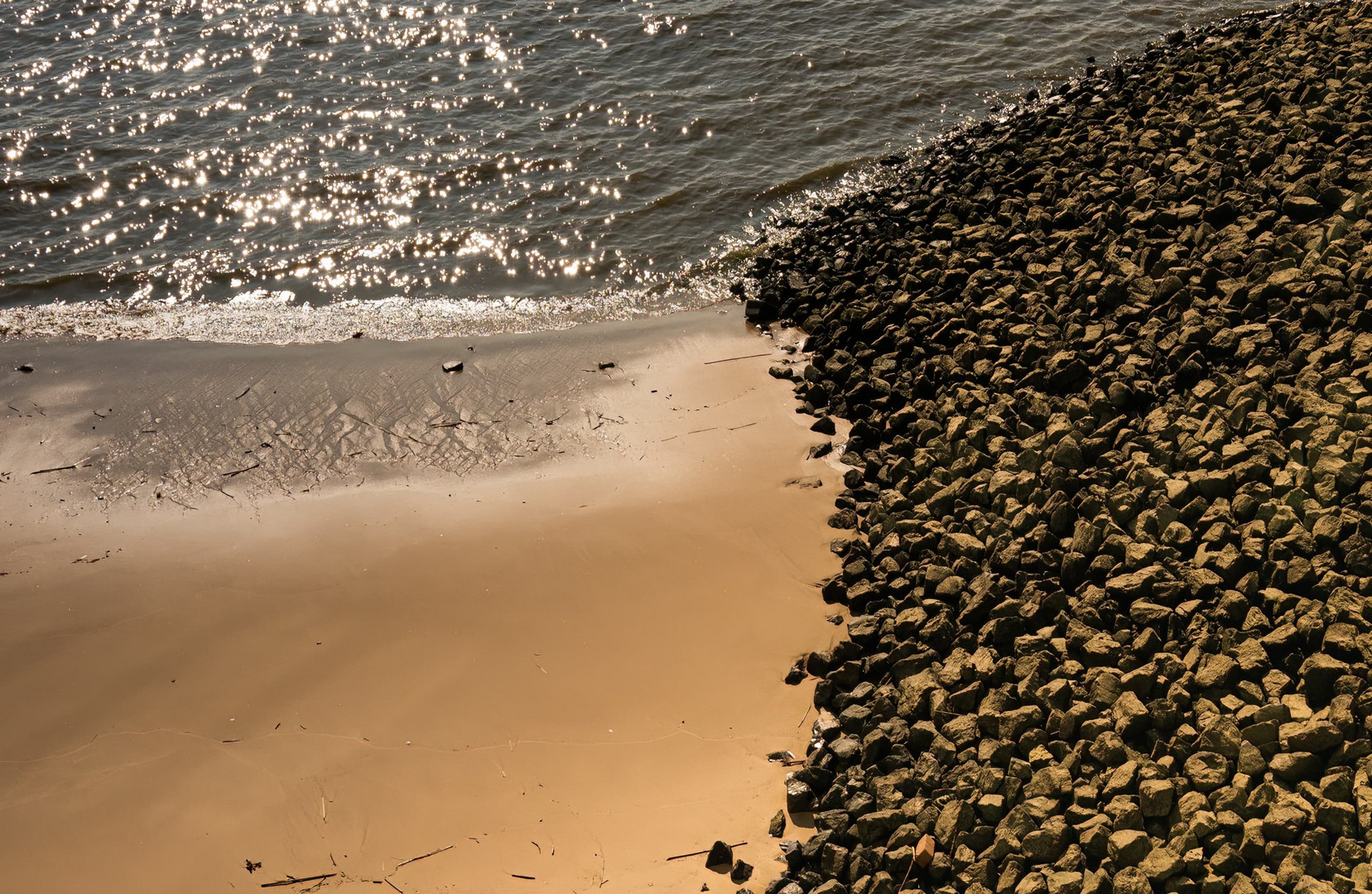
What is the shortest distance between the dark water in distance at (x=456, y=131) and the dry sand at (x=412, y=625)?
1863 millimetres

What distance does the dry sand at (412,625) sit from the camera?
5.47 m

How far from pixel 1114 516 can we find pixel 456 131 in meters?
9.97

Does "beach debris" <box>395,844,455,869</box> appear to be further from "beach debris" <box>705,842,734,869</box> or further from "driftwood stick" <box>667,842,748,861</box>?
"beach debris" <box>705,842,734,869</box>

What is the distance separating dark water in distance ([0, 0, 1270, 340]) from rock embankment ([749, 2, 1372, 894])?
10.1 ft

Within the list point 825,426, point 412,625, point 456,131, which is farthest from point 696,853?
point 456,131

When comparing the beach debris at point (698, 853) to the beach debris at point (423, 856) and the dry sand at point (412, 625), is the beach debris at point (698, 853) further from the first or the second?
the beach debris at point (423, 856)

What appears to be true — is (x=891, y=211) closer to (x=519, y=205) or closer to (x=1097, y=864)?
(x=519, y=205)

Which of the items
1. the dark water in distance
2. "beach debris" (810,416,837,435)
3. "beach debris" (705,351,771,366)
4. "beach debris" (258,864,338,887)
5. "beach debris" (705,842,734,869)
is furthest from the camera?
the dark water in distance

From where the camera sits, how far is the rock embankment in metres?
4.57

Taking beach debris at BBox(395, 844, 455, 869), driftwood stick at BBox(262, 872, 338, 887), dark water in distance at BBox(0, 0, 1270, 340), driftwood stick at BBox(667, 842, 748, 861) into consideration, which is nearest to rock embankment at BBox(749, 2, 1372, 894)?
driftwood stick at BBox(667, 842, 748, 861)

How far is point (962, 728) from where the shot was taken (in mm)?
5172

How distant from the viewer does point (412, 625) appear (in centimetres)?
664

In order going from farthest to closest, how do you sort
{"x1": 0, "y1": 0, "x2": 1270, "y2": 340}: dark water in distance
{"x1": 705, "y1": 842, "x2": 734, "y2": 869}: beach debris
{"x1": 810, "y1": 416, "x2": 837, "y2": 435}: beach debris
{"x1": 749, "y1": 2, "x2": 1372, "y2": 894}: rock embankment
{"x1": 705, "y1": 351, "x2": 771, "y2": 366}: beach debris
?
{"x1": 0, "y1": 0, "x2": 1270, "y2": 340}: dark water in distance
{"x1": 705, "y1": 351, "x2": 771, "y2": 366}: beach debris
{"x1": 810, "y1": 416, "x2": 837, "y2": 435}: beach debris
{"x1": 705, "y1": 842, "x2": 734, "y2": 869}: beach debris
{"x1": 749, "y1": 2, "x2": 1372, "y2": 894}: rock embankment

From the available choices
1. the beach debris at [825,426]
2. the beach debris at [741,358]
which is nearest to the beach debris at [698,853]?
the beach debris at [825,426]
